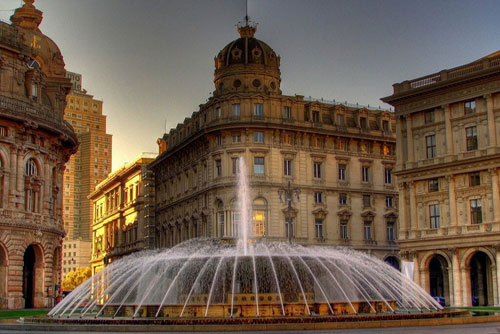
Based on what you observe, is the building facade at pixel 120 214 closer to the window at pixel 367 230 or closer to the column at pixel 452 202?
the window at pixel 367 230

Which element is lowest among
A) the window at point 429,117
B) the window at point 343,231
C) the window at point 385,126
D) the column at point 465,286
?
the column at point 465,286

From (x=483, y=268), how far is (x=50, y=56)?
40.5 metres

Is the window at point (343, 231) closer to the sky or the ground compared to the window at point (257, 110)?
closer to the ground

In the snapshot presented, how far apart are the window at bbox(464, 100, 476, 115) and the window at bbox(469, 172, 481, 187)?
4.42 m

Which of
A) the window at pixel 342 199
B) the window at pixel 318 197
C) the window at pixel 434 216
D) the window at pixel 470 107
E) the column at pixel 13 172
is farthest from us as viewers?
the window at pixel 342 199

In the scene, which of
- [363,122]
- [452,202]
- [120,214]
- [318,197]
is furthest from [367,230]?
[120,214]

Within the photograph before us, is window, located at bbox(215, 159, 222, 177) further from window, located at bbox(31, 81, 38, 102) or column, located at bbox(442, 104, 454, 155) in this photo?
column, located at bbox(442, 104, 454, 155)

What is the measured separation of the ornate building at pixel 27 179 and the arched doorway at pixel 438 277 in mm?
29014

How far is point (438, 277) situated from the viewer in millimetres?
56812

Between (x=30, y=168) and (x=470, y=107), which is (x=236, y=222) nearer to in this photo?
(x=30, y=168)

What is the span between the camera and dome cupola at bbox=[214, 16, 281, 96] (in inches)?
2704

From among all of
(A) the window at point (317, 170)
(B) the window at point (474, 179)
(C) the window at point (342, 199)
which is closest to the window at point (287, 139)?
(A) the window at point (317, 170)

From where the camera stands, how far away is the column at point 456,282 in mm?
51500

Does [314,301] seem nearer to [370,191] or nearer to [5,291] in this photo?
[5,291]
